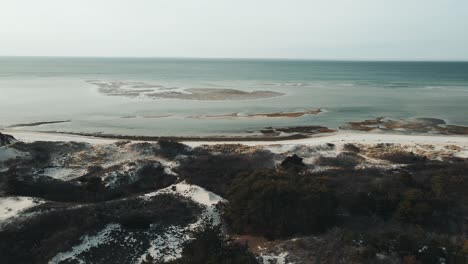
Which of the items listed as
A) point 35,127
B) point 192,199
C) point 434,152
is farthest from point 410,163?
point 35,127

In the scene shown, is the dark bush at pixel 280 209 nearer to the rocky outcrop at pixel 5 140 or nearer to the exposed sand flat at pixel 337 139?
the exposed sand flat at pixel 337 139

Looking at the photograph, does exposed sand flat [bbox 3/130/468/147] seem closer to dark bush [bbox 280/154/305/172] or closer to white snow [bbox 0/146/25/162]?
white snow [bbox 0/146/25/162]

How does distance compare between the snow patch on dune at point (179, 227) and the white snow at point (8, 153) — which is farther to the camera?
the white snow at point (8, 153)

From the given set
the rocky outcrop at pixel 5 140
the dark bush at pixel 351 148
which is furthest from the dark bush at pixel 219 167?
the rocky outcrop at pixel 5 140

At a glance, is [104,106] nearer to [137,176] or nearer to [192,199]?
[137,176]

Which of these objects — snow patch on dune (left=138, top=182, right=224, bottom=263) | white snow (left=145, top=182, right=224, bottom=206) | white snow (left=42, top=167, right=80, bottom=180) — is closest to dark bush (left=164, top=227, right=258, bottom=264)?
snow patch on dune (left=138, top=182, right=224, bottom=263)
